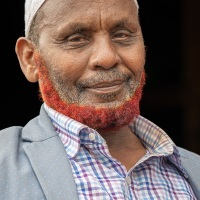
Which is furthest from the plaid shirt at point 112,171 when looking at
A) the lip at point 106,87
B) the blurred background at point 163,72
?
the blurred background at point 163,72

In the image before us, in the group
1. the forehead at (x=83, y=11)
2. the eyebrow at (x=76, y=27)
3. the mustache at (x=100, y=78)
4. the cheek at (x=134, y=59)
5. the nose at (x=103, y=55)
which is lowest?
the mustache at (x=100, y=78)

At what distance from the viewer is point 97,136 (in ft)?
7.22

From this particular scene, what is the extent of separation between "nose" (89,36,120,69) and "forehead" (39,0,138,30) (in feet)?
0.26

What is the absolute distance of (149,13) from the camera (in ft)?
20.0

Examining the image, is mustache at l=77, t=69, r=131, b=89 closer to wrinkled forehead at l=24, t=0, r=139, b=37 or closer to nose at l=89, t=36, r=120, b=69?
nose at l=89, t=36, r=120, b=69

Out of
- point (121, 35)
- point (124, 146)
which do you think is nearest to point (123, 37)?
point (121, 35)

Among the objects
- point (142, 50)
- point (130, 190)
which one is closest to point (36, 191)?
point (130, 190)

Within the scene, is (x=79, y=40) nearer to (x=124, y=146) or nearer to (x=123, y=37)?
(x=123, y=37)

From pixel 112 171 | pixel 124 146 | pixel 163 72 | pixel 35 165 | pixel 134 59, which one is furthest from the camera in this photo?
pixel 163 72

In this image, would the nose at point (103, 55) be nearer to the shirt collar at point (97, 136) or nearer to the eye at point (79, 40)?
the eye at point (79, 40)

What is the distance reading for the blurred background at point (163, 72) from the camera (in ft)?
18.1

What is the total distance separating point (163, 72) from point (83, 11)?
151 inches

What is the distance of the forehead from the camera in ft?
7.25

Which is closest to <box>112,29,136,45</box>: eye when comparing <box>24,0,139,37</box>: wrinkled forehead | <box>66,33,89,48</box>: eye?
<box>66,33,89,48</box>: eye
